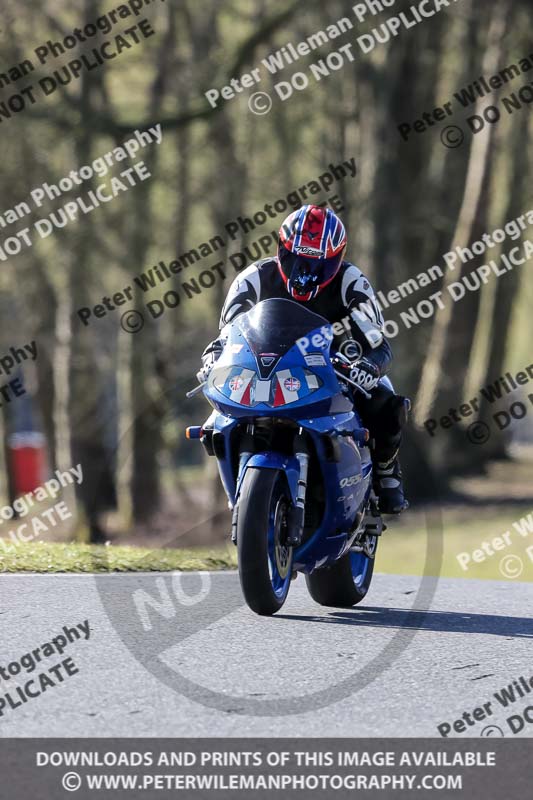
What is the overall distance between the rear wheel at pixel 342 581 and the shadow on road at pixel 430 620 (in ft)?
0.34

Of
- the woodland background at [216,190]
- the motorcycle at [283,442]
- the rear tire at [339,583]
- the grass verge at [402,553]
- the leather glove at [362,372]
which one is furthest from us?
the woodland background at [216,190]

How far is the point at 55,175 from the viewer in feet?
78.6

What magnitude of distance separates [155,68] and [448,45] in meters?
5.52

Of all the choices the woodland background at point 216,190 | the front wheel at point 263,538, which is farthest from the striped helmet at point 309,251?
the woodland background at point 216,190

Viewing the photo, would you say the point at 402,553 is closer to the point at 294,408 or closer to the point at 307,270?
the point at 307,270

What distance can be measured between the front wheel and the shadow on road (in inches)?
20.4

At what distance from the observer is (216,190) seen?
89.6 ft

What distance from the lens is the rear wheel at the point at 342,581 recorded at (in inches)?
303

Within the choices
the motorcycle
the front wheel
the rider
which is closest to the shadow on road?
the motorcycle

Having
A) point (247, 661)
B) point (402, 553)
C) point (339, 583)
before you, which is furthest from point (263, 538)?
point (402, 553)

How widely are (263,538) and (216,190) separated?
21529mm

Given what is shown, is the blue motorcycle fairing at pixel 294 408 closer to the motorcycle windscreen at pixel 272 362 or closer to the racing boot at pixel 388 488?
the motorcycle windscreen at pixel 272 362

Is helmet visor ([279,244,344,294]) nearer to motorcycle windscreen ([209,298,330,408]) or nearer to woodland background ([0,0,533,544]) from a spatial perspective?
motorcycle windscreen ([209,298,330,408])
